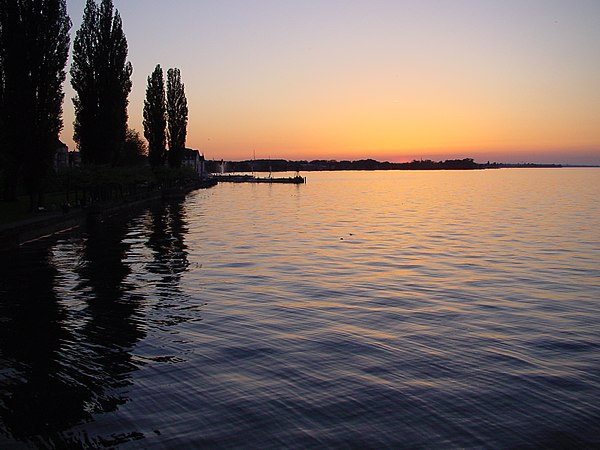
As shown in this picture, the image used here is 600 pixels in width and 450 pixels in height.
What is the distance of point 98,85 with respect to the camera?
55438mm

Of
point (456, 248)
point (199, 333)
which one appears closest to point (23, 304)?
point (199, 333)

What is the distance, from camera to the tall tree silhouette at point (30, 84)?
3819 centimetres

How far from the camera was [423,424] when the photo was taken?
882 cm

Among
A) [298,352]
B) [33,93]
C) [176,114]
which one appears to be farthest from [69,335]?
[176,114]

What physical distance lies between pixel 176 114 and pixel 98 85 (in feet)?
124

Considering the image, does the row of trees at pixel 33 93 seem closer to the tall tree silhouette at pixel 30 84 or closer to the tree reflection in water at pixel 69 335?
the tall tree silhouette at pixel 30 84

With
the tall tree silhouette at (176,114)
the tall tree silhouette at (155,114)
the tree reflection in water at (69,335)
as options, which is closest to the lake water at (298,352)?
the tree reflection in water at (69,335)

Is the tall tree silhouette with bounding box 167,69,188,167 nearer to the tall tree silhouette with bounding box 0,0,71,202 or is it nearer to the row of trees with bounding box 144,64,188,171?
the row of trees with bounding box 144,64,188,171

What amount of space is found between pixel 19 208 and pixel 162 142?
43236 millimetres

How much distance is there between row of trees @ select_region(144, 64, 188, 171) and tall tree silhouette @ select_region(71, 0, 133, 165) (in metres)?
27.7

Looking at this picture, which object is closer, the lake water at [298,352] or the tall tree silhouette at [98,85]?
the lake water at [298,352]

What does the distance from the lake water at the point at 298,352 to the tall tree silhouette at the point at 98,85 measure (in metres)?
30.1

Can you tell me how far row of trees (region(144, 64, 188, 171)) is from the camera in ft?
282

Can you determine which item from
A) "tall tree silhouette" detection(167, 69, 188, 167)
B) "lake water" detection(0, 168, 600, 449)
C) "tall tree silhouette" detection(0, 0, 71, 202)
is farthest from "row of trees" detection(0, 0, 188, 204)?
"tall tree silhouette" detection(167, 69, 188, 167)
